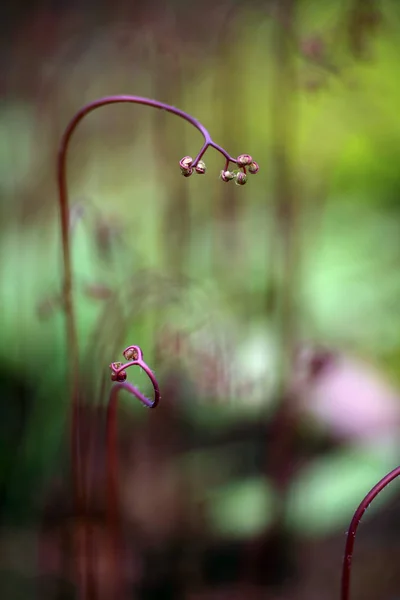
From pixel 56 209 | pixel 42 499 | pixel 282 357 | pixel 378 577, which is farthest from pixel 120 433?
pixel 56 209

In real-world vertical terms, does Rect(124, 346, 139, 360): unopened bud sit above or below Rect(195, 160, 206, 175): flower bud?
below

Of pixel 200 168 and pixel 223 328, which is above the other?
pixel 200 168

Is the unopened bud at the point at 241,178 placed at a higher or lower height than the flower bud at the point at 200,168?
lower

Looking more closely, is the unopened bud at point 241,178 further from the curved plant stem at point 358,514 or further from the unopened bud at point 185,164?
the curved plant stem at point 358,514

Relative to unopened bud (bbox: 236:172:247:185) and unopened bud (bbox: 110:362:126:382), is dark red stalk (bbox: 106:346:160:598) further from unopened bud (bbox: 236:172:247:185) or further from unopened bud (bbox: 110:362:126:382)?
unopened bud (bbox: 236:172:247:185)

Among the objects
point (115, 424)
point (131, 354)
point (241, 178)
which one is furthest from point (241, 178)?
point (115, 424)

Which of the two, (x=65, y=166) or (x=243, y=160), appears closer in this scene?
(x=243, y=160)

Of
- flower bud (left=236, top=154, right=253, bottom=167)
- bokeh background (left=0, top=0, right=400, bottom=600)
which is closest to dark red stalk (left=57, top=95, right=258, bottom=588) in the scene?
flower bud (left=236, top=154, right=253, bottom=167)

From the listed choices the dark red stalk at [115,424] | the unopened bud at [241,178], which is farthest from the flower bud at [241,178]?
the dark red stalk at [115,424]

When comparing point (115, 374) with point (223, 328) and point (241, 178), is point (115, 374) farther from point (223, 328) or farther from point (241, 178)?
point (223, 328)

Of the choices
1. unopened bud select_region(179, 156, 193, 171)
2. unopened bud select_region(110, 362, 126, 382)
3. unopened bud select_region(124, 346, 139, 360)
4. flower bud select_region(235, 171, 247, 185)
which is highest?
unopened bud select_region(179, 156, 193, 171)
